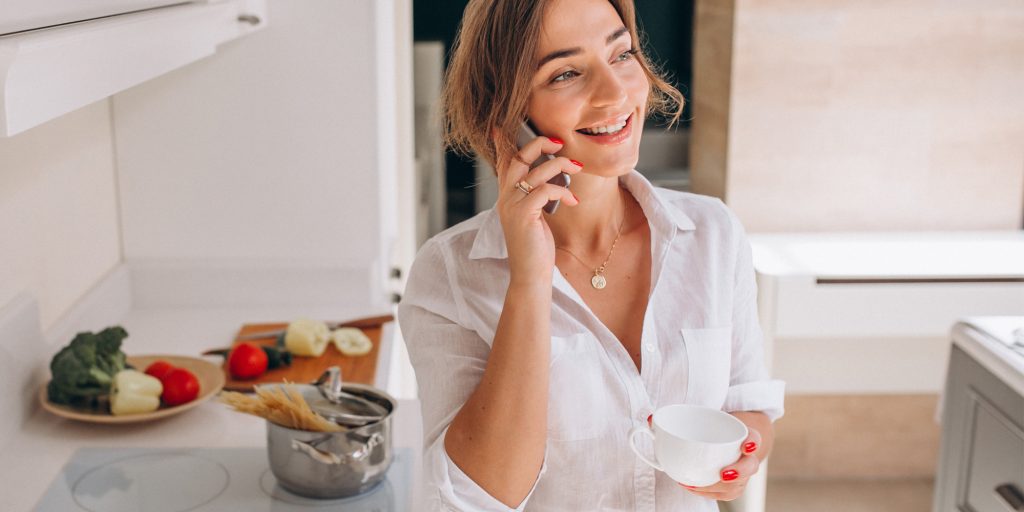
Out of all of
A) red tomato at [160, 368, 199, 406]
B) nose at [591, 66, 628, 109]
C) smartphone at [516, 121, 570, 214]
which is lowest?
red tomato at [160, 368, 199, 406]

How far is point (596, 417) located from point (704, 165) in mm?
2320

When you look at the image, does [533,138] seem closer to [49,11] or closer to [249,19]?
[49,11]

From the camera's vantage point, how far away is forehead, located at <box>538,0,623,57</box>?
1.13 metres

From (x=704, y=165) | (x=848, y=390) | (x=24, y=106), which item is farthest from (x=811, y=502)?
(x=24, y=106)

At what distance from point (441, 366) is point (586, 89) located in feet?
1.16

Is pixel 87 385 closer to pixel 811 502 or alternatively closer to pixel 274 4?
pixel 274 4

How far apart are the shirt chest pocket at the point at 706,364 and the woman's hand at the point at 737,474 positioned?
4.3 inches

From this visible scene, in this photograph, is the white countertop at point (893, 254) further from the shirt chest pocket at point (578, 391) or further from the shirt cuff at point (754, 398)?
the shirt chest pocket at point (578, 391)

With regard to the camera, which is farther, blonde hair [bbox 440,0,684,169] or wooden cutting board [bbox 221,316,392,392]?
wooden cutting board [bbox 221,316,392,392]

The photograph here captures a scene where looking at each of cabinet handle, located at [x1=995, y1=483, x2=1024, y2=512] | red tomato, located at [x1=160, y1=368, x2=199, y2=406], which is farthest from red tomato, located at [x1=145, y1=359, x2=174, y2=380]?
cabinet handle, located at [x1=995, y1=483, x2=1024, y2=512]

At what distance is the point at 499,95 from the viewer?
1.17 metres

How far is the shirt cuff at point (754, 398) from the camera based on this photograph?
1.24m

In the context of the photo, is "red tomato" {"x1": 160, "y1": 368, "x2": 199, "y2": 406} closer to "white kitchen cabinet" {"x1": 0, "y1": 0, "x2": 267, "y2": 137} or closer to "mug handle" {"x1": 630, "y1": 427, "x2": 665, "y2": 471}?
"white kitchen cabinet" {"x1": 0, "y1": 0, "x2": 267, "y2": 137}

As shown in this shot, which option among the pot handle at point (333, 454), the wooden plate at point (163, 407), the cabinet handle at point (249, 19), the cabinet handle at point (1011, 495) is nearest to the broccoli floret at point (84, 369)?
the wooden plate at point (163, 407)
